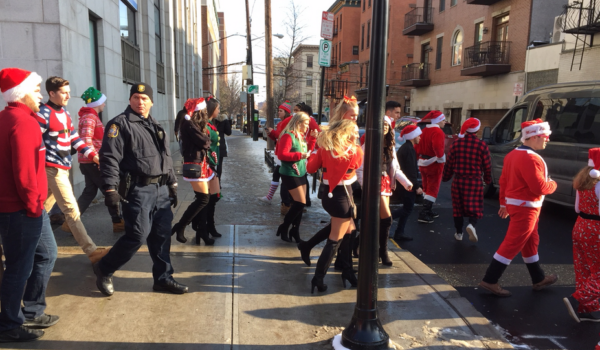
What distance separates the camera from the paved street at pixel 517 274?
3699mm

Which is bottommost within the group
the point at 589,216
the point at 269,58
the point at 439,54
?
the point at 589,216

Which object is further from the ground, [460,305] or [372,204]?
[372,204]

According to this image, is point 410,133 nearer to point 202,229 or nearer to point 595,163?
point 595,163

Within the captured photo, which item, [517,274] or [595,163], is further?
[517,274]

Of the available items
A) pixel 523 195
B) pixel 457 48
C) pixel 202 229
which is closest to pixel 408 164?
pixel 523 195

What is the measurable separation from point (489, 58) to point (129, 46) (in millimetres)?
16799

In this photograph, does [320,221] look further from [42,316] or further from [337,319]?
[42,316]

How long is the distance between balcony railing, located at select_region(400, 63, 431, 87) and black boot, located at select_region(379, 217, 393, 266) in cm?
2495

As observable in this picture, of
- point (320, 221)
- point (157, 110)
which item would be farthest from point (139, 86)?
point (157, 110)

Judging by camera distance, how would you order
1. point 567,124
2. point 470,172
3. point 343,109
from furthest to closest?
1. point 567,124
2. point 470,172
3. point 343,109

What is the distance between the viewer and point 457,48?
24844mm

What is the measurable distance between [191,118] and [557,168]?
20.8 feet

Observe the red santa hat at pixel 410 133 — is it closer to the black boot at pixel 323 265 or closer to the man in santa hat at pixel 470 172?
the man in santa hat at pixel 470 172

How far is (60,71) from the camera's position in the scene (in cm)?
645
